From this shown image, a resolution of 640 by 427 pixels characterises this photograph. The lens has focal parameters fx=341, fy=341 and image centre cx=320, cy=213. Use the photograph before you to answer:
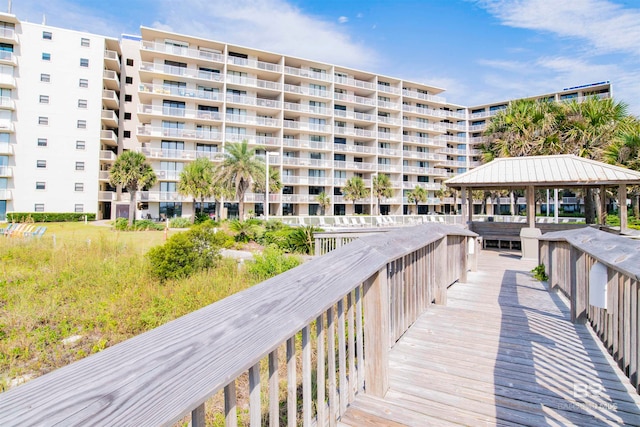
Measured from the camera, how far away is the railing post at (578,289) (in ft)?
14.4

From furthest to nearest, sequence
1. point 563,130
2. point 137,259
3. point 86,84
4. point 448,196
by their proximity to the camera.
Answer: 1. point 448,196
2. point 86,84
3. point 563,130
4. point 137,259

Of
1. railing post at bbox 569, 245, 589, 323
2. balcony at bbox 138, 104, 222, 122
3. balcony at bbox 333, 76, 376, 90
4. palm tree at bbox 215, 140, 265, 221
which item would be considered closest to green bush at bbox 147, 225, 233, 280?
railing post at bbox 569, 245, 589, 323

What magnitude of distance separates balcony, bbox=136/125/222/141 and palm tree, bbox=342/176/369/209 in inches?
621

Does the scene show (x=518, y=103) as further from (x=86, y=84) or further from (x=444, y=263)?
(x=86, y=84)

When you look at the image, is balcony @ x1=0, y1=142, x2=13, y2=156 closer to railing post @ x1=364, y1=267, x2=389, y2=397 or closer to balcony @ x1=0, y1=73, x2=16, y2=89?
balcony @ x1=0, y1=73, x2=16, y2=89

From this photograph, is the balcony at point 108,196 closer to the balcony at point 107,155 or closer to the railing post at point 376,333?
the balcony at point 107,155

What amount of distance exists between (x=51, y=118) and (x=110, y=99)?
6065 mm

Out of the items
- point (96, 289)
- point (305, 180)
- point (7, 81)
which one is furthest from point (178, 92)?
point (96, 289)

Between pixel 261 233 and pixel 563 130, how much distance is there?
59.5 feet

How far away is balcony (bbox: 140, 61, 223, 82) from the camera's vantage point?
34500mm

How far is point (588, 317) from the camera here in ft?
14.5

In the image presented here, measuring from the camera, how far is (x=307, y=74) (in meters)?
41.3

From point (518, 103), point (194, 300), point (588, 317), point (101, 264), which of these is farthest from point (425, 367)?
point (518, 103)

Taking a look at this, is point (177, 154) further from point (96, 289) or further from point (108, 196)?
point (96, 289)
